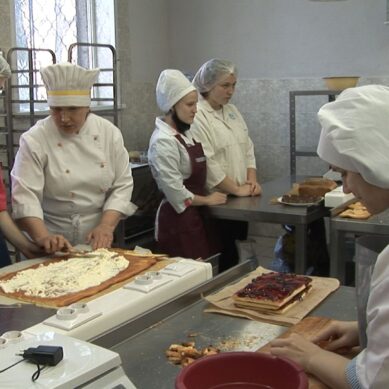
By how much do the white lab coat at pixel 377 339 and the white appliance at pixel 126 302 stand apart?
57 centimetres

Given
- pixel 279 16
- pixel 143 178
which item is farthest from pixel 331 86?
pixel 143 178

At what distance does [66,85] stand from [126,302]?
39.4 inches

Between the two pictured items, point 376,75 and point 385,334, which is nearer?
point 385,334

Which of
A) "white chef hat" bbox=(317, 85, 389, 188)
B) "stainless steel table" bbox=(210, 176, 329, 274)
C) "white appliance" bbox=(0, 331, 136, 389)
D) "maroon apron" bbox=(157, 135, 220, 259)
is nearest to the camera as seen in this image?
"white appliance" bbox=(0, 331, 136, 389)

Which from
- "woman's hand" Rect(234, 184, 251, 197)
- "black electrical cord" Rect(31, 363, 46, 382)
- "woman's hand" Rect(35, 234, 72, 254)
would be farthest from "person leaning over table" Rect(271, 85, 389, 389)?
"woman's hand" Rect(234, 184, 251, 197)

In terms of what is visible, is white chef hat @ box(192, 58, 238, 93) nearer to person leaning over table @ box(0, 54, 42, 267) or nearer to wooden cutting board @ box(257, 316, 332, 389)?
person leaning over table @ box(0, 54, 42, 267)

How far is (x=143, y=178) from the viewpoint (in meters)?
3.93

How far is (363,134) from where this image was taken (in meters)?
1.06

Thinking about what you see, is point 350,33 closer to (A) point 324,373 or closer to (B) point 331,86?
(B) point 331,86

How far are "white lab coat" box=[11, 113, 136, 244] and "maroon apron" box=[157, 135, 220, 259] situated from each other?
26.1 inches

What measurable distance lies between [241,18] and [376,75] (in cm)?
114

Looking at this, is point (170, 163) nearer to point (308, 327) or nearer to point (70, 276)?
point (70, 276)

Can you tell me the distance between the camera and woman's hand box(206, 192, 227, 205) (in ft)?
9.92

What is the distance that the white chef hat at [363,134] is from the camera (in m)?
1.05
